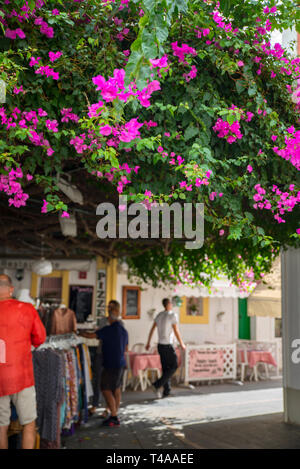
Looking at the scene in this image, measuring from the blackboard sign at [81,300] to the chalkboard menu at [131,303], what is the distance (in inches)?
36.7

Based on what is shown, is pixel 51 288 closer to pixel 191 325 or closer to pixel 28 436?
pixel 191 325

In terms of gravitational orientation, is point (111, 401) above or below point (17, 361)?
below

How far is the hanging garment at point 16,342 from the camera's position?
3801mm

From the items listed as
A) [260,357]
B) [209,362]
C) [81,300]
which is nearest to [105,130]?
[209,362]

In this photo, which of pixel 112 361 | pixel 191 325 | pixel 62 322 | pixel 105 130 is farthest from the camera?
pixel 191 325

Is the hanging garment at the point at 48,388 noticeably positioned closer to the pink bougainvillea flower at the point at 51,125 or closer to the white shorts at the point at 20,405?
the white shorts at the point at 20,405

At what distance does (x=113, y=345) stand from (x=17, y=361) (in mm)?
2587

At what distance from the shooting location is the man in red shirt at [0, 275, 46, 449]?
3.81 meters

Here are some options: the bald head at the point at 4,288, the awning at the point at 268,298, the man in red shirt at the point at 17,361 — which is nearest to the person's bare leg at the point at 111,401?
the man in red shirt at the point at 17,361

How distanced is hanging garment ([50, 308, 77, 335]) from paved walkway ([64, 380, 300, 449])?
4.44ft

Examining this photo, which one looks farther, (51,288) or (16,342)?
(51,288)

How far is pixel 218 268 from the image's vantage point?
26.7ft

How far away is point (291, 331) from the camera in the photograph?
6.55 m

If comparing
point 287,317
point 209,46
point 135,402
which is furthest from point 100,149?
point 135,402
